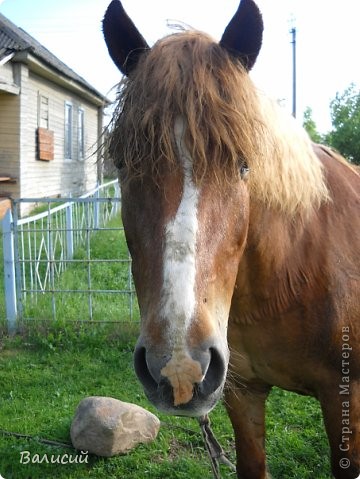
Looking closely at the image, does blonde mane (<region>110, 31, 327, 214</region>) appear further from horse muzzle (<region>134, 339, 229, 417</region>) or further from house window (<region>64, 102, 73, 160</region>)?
house window (<region>64, 102, 73, 160</region>)

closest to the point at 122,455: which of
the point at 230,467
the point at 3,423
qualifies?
the point at 230,467

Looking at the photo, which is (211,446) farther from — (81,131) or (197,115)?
(81,131)

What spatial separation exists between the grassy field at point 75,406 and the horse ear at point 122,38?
2.51m

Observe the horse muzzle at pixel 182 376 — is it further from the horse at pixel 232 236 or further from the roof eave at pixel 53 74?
the roof eave at pixel 53 74

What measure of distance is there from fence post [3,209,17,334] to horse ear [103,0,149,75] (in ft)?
12.8

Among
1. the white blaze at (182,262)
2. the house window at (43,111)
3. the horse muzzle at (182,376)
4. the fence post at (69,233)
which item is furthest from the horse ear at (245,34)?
the house window at (43,111)

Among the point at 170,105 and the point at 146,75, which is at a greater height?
the point at 146,75

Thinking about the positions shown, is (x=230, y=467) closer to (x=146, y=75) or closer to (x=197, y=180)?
(x=197, y=180)

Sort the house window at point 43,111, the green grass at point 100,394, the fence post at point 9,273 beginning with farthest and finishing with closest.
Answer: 1. the house window at point 43,111
2. the fence post at point 9,273
3. the green grass at point 100,394

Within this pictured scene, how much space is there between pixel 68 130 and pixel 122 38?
604 inches

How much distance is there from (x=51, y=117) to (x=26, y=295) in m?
→ 9.59

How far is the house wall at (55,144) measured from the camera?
1183 cm

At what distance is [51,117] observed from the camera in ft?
46.2

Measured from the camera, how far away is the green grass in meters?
3.16
